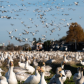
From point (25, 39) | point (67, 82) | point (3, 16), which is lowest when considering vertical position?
point (67, 82)

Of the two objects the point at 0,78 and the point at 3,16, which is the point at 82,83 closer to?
the point at 0,78

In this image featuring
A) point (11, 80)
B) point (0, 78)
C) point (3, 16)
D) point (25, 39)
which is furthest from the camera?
point (25, 39)

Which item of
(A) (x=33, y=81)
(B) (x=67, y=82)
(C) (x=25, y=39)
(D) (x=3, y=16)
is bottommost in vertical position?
(B) (x=67, y=82)

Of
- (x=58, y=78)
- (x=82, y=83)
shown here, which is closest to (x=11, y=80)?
(x=58, y=78)

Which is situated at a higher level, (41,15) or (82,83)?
(41,15)

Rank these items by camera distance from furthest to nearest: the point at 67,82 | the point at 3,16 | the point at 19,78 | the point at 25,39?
1. the point at 25,39
2. the point at 3,16
3. the point at 67,82
4. the point at 19,78

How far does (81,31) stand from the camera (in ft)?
195

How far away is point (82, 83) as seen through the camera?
7.32 metres

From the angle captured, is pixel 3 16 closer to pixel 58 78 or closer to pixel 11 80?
pixel 11 80

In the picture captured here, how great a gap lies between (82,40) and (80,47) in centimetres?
297

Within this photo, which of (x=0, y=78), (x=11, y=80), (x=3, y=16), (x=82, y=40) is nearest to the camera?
(x=0, y=78)

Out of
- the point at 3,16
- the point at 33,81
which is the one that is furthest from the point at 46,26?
the point at 33,81

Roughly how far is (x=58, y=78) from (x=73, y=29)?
54.7 meters

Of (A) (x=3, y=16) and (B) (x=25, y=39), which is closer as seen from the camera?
(A) (x=3, y=16)
